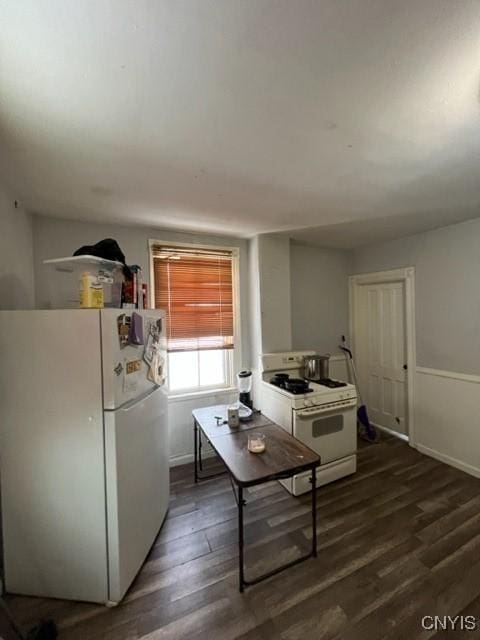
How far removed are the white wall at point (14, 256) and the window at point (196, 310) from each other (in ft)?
3.31

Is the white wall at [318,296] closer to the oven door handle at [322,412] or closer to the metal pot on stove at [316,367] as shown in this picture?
the metal pot on stove at [316,367]

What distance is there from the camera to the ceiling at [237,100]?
0.77 metres

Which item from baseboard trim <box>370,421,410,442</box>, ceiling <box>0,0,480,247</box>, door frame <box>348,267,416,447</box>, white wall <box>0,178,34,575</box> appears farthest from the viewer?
baseboard trim <box>370,421,410,442</box>

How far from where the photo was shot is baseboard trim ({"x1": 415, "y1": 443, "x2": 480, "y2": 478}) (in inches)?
101

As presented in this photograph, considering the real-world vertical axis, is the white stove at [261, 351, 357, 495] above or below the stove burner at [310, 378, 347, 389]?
below

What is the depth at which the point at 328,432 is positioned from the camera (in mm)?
2432

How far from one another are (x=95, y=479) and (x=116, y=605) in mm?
718

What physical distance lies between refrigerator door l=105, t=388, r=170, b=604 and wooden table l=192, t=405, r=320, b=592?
0.46m

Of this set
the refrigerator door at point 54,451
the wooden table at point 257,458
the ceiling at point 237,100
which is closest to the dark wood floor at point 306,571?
the wooden table at point 257,458

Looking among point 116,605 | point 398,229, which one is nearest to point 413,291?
point 398,229

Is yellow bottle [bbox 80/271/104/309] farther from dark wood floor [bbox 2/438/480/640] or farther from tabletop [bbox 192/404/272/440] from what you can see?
dark wood floor [bbox 2/438/480/640]

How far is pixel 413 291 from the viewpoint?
307 centimetres

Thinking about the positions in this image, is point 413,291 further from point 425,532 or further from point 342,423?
point 425,532

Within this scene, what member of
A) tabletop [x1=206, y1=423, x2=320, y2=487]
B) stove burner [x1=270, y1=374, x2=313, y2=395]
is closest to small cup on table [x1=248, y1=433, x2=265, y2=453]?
tabletop [x1=206, y1=423, x2=320, y2=487]
